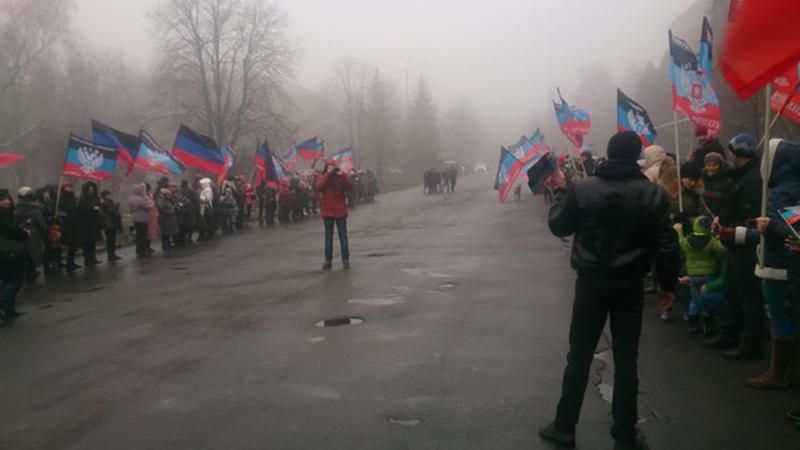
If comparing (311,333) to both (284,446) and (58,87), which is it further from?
(58,87)

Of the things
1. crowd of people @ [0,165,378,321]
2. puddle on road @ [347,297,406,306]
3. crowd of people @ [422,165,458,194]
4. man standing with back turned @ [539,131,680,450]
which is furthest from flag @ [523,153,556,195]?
crowd of people @ [422,165,458,194]

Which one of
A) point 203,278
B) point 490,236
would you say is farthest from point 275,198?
point 203,278

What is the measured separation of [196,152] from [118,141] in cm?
235

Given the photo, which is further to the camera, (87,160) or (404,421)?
(87,160)

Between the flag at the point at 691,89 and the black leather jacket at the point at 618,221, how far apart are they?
4.03 meters

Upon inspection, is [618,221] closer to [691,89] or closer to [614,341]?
[614,341]

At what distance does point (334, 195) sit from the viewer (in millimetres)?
12477

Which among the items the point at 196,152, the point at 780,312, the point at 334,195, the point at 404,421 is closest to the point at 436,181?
the point at 196,152

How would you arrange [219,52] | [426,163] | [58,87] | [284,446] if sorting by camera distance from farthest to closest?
1. [426,163]
2. [219,52]
3. [58,87]
4. [284,446]

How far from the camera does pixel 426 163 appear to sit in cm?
8169

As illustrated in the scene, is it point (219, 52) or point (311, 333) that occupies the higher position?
point (219, 52)

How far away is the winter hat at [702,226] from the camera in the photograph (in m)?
6.87

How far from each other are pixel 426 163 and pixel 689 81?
73692 millimetres

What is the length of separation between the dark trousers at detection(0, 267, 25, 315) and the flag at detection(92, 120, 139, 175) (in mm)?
6665
